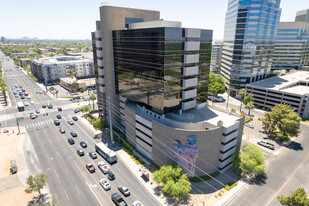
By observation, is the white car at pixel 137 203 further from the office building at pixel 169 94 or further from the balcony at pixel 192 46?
the balcony at pixel 192 46

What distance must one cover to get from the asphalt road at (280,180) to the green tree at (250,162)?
3805 mm

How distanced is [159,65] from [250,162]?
3969 centimetres

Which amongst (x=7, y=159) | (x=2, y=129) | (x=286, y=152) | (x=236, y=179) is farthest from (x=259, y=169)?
(x=2, y=129)

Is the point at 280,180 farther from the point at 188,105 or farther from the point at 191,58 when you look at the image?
the point at 191,58

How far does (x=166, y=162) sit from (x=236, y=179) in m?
→ 21.7

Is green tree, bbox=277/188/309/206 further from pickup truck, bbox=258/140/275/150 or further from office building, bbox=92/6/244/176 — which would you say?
pickup truck, bbox=258/140/275/150

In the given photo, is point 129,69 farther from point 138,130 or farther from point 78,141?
point 78,141

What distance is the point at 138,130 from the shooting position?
2655 inches

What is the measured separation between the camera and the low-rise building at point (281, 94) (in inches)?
3799

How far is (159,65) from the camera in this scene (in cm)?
5666

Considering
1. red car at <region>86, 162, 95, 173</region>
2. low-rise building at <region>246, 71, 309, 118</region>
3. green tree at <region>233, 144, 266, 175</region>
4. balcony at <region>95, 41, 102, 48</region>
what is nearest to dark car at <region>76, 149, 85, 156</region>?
red car at <region>86, 162, 95, 173</region>

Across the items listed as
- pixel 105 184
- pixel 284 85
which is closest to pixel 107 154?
pixel 105 184

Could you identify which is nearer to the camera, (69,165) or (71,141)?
(69,165)

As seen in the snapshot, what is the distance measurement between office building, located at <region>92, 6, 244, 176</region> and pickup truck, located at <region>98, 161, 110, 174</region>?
13.7 m
